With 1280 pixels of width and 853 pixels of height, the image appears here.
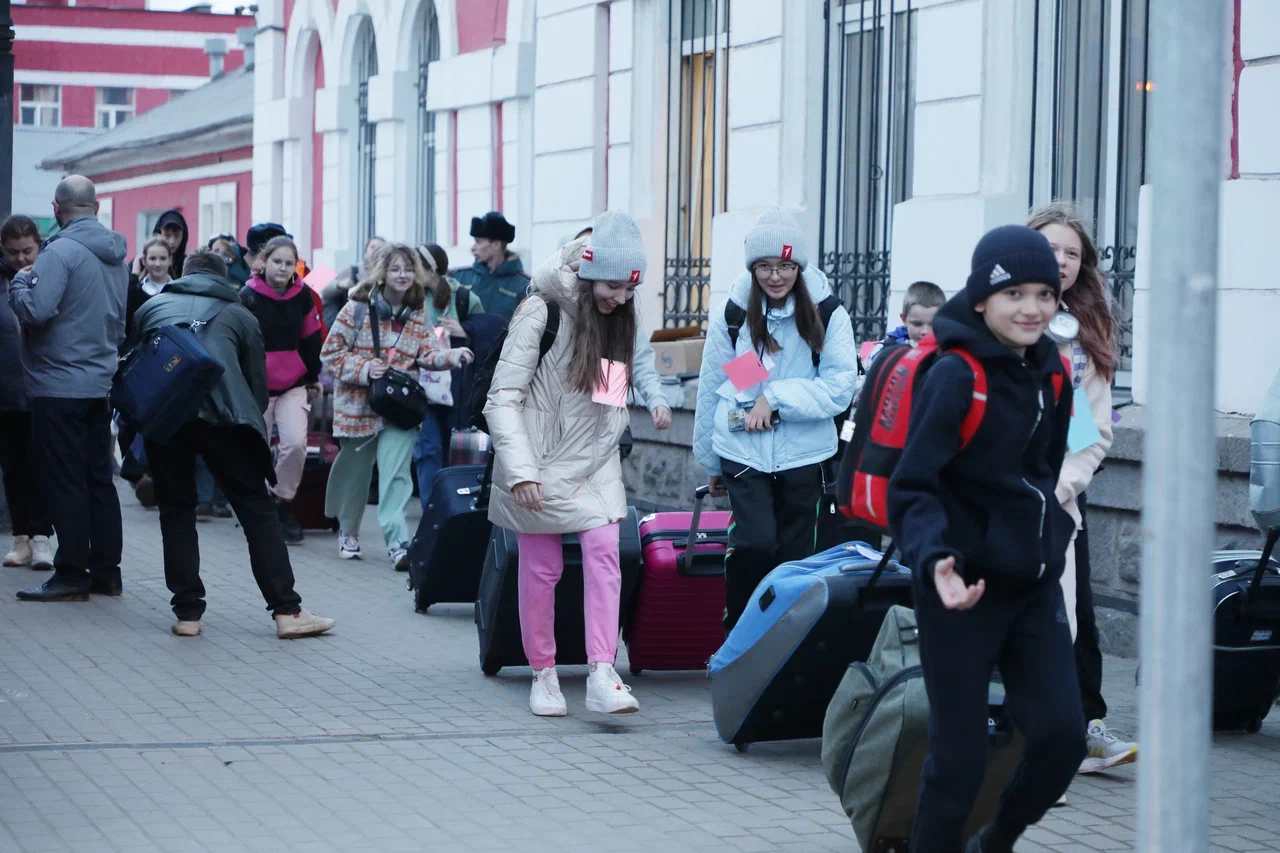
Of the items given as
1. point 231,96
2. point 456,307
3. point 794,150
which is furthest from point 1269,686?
point 231,96

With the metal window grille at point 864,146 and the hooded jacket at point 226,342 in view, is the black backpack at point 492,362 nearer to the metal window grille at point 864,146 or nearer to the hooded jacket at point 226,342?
the hooded jacket at point 226,342

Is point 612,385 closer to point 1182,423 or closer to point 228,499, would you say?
point 228,499

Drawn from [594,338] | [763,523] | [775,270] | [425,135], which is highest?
[425,135]

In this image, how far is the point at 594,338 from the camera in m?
6.79

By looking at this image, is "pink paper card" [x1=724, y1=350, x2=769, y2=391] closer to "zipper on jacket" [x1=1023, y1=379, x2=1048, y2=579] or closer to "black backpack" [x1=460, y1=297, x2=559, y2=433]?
"black backpack" [x1=460, y1=297, x2=559, y2=433]

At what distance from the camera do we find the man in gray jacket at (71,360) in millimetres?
8984

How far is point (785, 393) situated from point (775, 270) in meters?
0.43

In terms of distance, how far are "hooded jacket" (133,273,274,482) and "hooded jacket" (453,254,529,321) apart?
4.09m

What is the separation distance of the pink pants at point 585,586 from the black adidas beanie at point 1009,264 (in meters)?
2.78

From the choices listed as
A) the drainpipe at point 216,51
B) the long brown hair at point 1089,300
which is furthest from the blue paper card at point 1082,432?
the drainpipe at point 216,51

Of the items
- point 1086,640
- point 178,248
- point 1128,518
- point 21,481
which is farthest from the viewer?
point 178,248

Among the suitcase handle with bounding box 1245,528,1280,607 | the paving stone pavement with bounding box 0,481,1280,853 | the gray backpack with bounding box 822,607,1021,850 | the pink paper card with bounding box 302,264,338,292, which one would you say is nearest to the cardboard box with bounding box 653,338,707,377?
the pink paper card with bounding box 302,264,338,292

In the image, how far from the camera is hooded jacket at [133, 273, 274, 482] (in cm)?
812

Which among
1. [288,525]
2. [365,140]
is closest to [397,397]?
[288,525]
